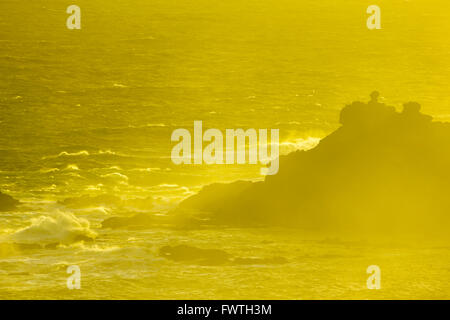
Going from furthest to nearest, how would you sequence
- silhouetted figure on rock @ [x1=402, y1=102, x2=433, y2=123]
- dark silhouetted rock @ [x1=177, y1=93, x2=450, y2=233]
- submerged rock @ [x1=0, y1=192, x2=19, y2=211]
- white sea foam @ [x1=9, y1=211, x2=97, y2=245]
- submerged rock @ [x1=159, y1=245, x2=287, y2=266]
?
1. submerged rock @ [x1=0, y1=192, x2=19, y2=211]
2. silhouetted figure on rock @ [x1=402, y1=102, x2=433, y2=123]
3. dark silhouetted rock @ [x1=177, y1=93, x2=450, y2=233]
4. white sea foam @ [x1=9, y1=211, x2=97, y2=245]
5. submerged rock @ [x1=159, y1=245, x2=287, y2=266]

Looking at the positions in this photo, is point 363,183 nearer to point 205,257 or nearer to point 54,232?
point 205,257

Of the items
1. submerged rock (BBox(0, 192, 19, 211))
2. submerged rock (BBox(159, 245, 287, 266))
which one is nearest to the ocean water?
submerged rock (BBox(159, 245, 287, 266))

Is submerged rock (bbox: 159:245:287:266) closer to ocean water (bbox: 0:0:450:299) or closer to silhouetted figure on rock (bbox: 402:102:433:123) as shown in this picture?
ocean water (bbox: 0:0:450:299)

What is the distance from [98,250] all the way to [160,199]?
20247 millimetres

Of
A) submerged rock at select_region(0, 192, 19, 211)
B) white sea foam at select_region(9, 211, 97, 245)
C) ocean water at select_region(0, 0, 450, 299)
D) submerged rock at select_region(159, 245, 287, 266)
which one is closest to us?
ocean water at select_region(0, 0, 450, 299)

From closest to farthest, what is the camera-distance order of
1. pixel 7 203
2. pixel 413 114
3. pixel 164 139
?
pixel 413 114 → pixel 7 203 → pixel 164 139

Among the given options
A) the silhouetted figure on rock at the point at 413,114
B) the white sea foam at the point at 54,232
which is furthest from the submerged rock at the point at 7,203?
the silhouetted figure on rock at the point at 413,114

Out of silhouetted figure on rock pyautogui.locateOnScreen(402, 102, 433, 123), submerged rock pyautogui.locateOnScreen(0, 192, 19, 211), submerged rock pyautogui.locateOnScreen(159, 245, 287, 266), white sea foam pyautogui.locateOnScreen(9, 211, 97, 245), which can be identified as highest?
silhouetted figure on rock pyautogui.locateOnScreen(402, 102, 433, 123)

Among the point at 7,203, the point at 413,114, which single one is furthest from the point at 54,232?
the point at 413,114

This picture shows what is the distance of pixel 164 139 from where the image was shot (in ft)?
438

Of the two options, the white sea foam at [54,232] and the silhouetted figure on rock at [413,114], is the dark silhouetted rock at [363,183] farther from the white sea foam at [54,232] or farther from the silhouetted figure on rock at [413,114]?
the white sea foam at [54,232]

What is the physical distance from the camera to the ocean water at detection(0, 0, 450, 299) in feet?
233

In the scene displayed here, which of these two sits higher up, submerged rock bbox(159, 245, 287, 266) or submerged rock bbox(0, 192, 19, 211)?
submerged rock bbox(0, 192, 19, 211)
